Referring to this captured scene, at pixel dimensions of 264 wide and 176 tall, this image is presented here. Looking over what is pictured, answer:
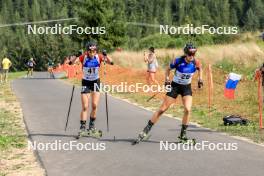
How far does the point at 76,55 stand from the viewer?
37.1 ft

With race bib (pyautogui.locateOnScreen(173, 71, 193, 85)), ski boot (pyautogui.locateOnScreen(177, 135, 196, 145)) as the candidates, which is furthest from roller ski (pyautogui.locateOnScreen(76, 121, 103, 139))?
race bib (pyautogui.locateOnScreen(173, 71, 193, 85))

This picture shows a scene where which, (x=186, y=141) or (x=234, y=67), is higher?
(x=234, y=67)

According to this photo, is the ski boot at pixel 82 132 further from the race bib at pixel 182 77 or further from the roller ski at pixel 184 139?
the race bib at pixel 182 77

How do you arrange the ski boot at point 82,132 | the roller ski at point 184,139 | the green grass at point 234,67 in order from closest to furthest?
the roller ski at point 184,139, the ski boot at point 82,132, the green grass at point 234,67

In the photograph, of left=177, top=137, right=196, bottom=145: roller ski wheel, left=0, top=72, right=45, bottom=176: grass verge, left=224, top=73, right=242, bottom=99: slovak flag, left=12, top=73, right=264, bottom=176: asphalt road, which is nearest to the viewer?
left=12, top=73, right=264, bottom=176: asphalt road

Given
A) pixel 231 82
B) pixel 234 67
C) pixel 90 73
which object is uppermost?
pixel 90 73

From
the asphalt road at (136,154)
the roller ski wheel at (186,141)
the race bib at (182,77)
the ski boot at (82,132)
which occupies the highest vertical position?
the race bib at (182,77)

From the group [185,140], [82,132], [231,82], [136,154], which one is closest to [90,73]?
[82,132]

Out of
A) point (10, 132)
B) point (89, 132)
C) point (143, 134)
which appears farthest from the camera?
point (10, 132)

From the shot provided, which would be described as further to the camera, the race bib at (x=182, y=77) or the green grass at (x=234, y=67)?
the green grass at (x=234, y=67)

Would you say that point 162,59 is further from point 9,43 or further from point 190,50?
point 9,43

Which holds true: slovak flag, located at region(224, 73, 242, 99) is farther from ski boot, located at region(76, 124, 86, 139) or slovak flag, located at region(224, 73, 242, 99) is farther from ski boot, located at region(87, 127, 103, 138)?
ski boot, located at region(76, 124, 86, 139)

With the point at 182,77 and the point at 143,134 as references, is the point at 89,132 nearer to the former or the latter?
the point at 143,134

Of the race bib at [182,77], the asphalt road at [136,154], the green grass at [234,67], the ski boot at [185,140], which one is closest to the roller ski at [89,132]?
the asphalt road at [136,154]
